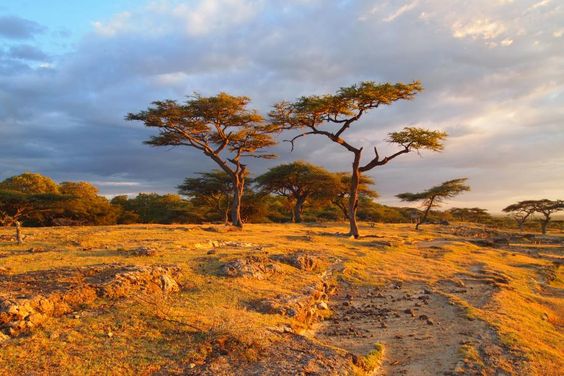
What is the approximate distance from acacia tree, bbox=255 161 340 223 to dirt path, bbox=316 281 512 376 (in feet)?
88.8

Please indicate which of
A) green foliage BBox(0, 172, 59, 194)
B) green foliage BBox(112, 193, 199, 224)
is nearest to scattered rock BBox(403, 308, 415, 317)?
green foliage BBox(112, 193, 199, 224)

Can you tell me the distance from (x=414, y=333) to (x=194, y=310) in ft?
14.4

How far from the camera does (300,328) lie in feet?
27.2

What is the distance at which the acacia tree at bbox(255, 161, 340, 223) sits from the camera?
38.8m

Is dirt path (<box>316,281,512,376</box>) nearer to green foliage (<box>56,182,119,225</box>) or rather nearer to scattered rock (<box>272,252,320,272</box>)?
scattered rock (<box>272,252,320,272</box>)

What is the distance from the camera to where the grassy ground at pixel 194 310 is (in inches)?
228

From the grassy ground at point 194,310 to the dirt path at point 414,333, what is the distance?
0.92 ft

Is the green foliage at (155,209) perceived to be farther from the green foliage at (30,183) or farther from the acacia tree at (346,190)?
the acacia tree at (346,190)

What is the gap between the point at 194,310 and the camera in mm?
7797

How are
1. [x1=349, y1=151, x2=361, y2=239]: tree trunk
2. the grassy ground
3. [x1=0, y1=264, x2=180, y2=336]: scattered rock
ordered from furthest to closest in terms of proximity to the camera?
[x1=349, y1=151, x2=361, y2=239]: tree trunk < [x1=0, y1=264, x2=180, y2=336]: scattered rock < the grassy ground

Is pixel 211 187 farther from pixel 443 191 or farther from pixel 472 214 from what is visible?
pixel 472 214

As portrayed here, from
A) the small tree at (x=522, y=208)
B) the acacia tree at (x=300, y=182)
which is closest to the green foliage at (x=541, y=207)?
the small tree at (x=522, y=208)

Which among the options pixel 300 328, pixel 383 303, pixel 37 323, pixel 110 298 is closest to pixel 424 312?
pixel 383 303

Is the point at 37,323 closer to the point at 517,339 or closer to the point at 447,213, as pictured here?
the point at 517,339
